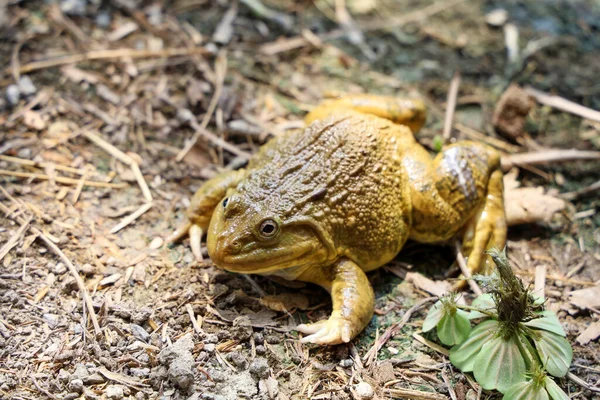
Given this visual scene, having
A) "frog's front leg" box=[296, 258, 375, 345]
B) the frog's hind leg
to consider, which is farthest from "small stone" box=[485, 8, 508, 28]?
"frog's front leg" box=[296, 258, 375, 345]

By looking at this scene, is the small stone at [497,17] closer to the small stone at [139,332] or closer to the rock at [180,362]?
the rock at [180,362]

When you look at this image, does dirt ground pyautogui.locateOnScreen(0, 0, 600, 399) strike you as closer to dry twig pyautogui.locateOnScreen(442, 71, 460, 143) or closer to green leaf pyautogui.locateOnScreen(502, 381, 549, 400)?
dry twig pyautogui.locateOnScreen(442, 71, 460, 143)

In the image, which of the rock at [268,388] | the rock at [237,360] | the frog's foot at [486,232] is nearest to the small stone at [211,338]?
the rock at [237,360]

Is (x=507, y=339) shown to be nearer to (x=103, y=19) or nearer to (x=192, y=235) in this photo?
(x=192, y=235)

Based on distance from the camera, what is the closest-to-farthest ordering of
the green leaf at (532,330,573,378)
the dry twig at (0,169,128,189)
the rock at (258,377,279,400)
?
the rock at (258,377,279,400) < the green leaf at (532,330,573,378) < the dry twig at (0,169,128,189)

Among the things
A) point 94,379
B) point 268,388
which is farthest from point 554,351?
point 94,379

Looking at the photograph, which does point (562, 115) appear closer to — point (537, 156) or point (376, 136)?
point (537, 156)
